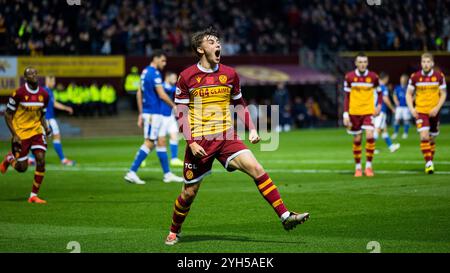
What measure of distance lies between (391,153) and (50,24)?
19.6 metres

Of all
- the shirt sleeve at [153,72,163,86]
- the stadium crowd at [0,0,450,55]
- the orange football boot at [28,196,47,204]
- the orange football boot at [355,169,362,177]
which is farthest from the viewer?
the stadium crowd at [0,0,450,55]

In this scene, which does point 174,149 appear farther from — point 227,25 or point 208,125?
point 227,25

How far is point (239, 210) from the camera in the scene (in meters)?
14.2

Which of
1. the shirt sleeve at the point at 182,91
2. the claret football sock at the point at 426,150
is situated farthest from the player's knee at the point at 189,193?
the claret football sock at the point at 426,150

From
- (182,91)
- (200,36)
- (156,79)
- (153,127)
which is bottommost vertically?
(153,127)

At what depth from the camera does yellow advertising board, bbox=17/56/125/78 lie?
1613 inches

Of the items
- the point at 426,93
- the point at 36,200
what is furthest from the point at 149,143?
the point at 426,93

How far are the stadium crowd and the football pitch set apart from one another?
17626 millimetres

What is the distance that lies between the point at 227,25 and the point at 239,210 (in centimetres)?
3293

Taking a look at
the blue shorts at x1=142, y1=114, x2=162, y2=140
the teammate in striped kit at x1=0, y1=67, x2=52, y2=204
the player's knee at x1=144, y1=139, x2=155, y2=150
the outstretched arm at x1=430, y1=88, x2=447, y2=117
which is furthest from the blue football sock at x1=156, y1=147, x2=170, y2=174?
the outstretched arm at x1=430, y1=88, x2=447, y2=117

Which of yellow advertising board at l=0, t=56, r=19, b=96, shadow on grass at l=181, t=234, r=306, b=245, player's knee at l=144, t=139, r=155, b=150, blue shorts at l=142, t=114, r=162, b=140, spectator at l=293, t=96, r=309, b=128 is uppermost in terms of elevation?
shadow on grass at l=181, t=234, r=306, b=245

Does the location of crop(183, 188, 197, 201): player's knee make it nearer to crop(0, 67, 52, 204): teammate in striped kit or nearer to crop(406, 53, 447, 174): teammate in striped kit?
crop(0, 67, 52, 204): teammate in striped kit

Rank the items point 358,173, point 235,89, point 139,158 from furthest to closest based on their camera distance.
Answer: point 358,173 → point 139,158 → point 235,89
